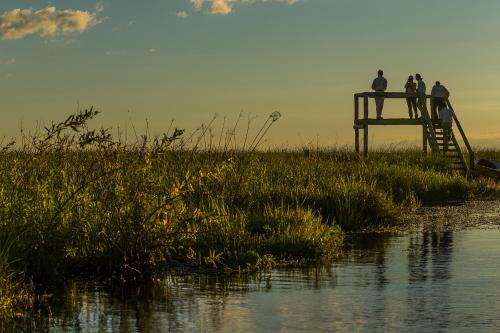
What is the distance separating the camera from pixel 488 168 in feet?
112

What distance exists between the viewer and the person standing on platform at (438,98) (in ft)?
117

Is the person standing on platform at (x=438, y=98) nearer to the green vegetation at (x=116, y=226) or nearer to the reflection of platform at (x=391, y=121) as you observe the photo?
the reflection of platform at (x=391, y=121)

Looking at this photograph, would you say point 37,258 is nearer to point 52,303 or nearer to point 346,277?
point 52,303

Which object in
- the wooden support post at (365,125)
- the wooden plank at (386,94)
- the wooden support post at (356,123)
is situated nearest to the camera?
the wooden plank at (386,94)

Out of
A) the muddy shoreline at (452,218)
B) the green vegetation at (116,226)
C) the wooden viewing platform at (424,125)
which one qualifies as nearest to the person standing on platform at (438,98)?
the wooden viewing platform at (424,125)

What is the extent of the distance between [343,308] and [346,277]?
2.09 meters

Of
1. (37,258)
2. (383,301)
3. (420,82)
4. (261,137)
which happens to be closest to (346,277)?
(383,301)

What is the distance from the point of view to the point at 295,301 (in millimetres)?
9625

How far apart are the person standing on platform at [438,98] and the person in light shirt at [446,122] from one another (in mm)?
639

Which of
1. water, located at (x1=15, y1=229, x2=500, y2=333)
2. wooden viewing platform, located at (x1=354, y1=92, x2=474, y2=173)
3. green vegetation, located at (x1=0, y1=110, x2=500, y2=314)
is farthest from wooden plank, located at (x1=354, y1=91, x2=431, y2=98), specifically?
water, located at (x1=15, y1=229, x2=500, y2=333)

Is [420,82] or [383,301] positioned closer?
[383,301]

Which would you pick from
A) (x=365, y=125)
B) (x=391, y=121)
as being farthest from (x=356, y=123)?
(x=391, y=121)

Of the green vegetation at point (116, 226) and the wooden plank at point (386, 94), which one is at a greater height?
the wooden plank at point (386, 94)

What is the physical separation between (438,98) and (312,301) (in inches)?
1079
